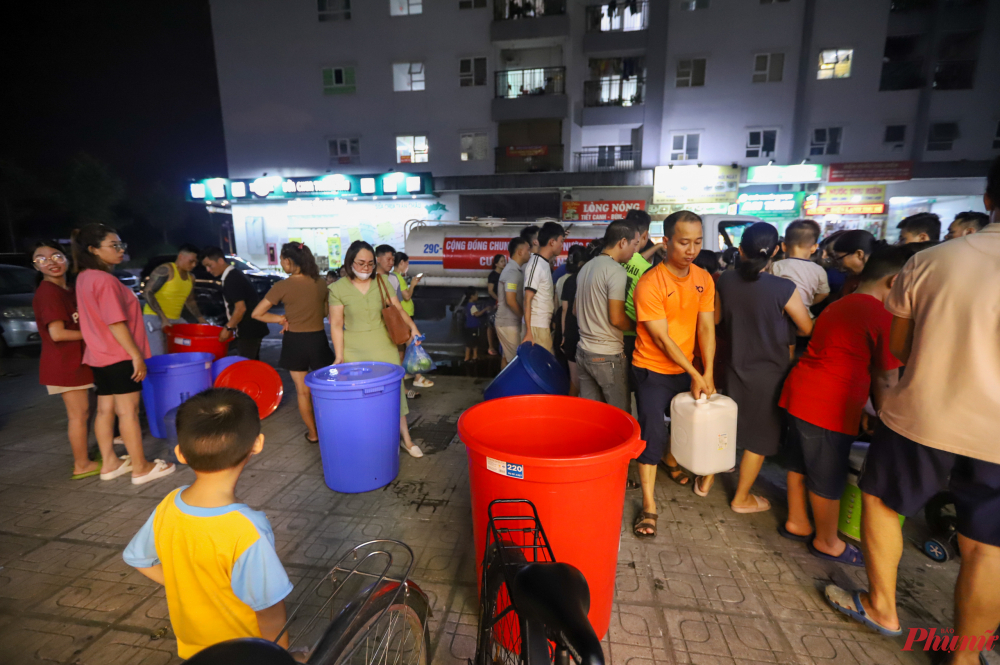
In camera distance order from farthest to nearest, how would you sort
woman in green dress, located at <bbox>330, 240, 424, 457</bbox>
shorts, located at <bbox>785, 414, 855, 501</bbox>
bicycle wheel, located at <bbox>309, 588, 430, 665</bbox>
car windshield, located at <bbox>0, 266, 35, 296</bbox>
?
car windshield, located at <bbox>0, 266, 35, 296</bbox>, woman in green dress, located at <bbox>330, 240, 424, 457</bbox>, shorts, located at <bbox>785, 414, 855, 501</bbox>, bicycle wheel, located at <bbox>309, 588, 430, 665</bbox>

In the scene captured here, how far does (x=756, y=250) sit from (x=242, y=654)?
133 inches

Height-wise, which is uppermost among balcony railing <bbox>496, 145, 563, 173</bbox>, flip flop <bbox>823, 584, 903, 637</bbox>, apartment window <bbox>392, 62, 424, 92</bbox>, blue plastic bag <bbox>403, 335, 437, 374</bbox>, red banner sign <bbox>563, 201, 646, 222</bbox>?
apartment window <bbox>392, 62, 424, 92</bbox>

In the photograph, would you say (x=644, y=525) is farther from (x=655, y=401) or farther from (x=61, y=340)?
(x=61, y=340)

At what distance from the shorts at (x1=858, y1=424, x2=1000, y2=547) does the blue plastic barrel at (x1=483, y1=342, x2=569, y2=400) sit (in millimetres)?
2063

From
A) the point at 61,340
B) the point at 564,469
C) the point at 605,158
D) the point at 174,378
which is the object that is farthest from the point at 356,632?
the point at 605,158

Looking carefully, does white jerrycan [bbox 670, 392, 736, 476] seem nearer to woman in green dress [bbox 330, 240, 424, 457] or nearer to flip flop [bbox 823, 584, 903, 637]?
flip flop [bbox 823, 584, 903, 637]

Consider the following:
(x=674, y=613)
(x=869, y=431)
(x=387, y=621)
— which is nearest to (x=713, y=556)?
(x=674, y=613)

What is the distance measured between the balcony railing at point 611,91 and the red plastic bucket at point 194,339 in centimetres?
1909

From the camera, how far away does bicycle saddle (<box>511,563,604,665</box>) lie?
2.88 feet

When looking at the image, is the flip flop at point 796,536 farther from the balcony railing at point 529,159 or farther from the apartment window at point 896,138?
the apartment window at point 896,138

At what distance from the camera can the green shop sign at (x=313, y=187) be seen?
1817 centimetres

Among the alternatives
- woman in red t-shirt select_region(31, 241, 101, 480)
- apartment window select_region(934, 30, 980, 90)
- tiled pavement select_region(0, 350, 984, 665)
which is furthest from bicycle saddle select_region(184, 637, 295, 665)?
apartment window select_region(934, 30, 980, 90)

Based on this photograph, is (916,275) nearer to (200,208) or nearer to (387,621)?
(387,621)

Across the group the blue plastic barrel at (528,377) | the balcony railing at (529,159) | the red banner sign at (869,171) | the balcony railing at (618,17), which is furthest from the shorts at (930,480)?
the balcony railing at (618,17)
